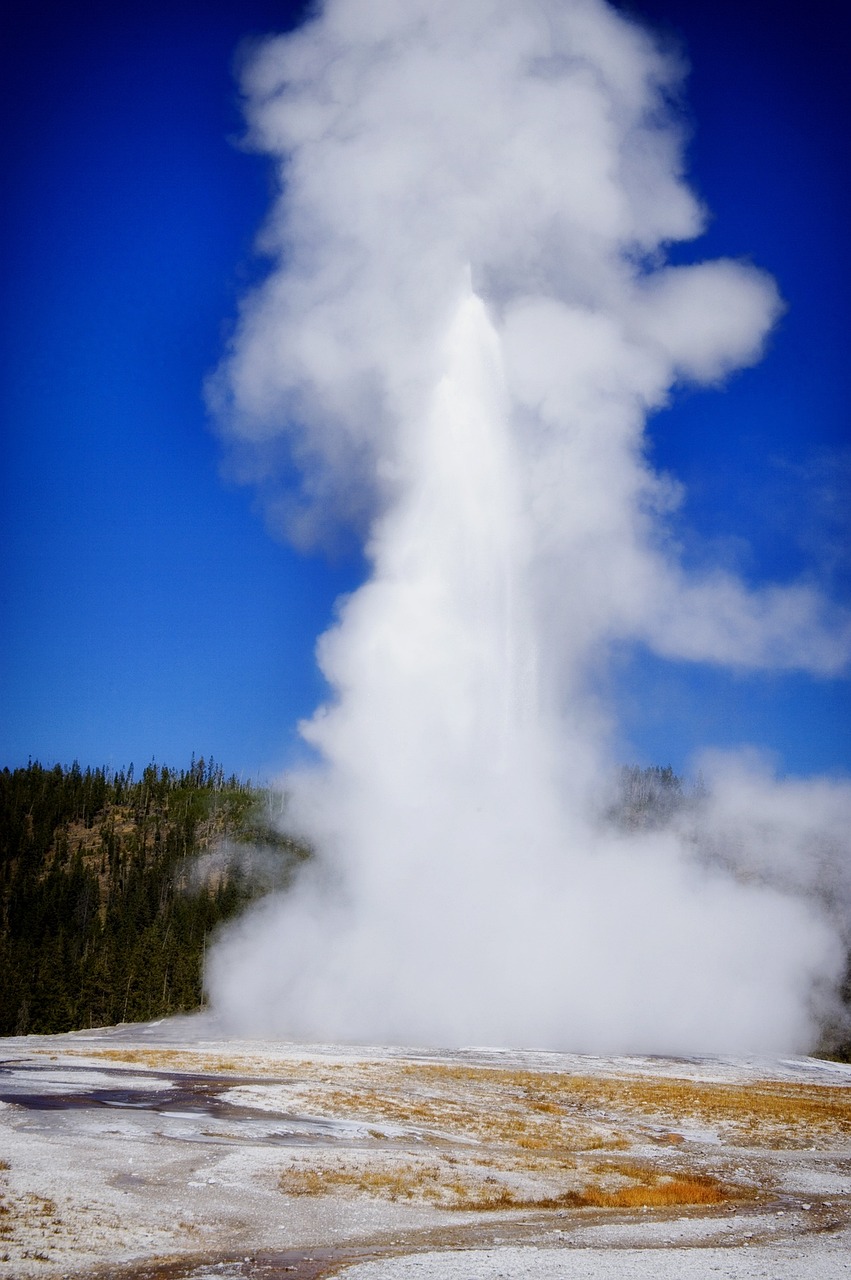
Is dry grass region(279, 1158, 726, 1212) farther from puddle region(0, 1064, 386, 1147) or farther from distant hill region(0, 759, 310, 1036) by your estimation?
distant hill region(0, 759, 310, 1036)

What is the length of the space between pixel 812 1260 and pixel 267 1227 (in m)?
9.39

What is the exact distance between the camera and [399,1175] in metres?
21.2

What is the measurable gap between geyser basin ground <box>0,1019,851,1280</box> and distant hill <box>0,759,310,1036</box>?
61801 mm

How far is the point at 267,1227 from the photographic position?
16.0 m

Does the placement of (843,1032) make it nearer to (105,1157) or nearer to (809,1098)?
(809,1098)

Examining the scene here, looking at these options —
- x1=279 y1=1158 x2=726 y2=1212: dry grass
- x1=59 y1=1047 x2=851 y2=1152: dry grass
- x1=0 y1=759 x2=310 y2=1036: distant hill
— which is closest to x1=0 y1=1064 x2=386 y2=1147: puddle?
x1=59 y1=1047 x2=851 y2=1152: dry grass

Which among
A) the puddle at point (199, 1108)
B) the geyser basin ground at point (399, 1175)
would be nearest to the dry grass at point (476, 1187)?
the geyser basin ground at point (399, 1175)

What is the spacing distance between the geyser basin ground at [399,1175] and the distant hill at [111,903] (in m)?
61.8

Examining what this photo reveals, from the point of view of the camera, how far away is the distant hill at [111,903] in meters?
101

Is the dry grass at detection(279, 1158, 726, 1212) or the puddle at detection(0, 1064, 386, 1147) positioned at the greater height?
the dry grass at detection(279, 1158, 726, 1212)

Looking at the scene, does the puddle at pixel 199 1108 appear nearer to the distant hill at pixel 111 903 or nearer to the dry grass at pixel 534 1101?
the dry grass at pixel 534 1101

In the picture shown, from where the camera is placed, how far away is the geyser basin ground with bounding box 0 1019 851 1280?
1448cm

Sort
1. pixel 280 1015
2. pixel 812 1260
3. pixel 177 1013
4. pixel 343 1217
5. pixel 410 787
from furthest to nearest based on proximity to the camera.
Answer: pixel 177 1013 → pixel 410 787 → pixel 280 1015 → pixel 343 1217 → pixel 812 1260

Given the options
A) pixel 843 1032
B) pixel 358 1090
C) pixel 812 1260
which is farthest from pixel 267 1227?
pixel 843 1032
